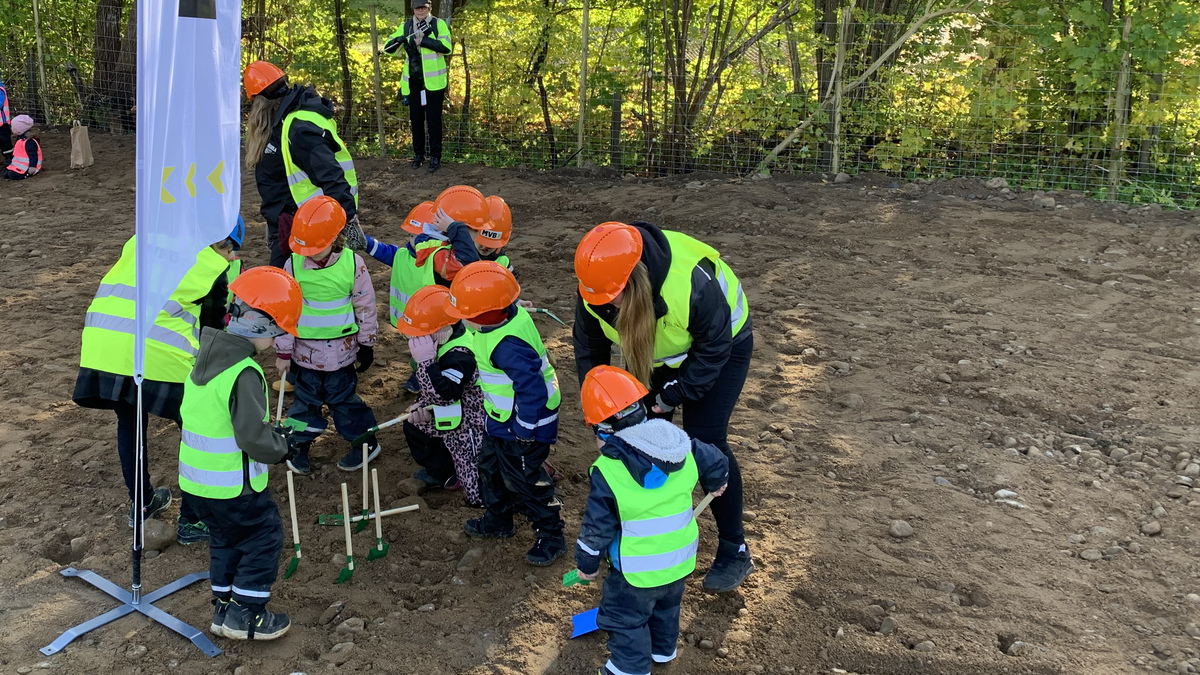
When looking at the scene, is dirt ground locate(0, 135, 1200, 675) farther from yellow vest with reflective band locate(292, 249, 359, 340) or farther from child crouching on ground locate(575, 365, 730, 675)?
yellow vest with reflective band locate(292, 249, 359, 340)

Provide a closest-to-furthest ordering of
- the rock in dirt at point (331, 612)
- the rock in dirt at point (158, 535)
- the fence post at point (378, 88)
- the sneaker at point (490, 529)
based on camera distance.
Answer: the rock in dirt at point (331, 612), the rock in dirt at point (158, 535), the sneaker at point (490, 529), the fence post at point (378, 88)

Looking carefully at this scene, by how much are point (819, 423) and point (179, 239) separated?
3.77 m

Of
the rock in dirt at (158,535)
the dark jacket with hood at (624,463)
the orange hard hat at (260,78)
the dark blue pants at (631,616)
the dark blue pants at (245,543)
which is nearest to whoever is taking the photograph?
the dark jacket with hood at (624,463)

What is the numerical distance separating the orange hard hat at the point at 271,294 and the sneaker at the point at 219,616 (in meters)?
1.21

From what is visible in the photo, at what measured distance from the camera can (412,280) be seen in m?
6.14

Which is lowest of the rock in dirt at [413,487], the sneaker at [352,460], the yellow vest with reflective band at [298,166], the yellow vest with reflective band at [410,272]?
the rock in dirt at [413,487]

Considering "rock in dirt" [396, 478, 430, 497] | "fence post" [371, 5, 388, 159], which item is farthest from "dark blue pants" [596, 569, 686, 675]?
"fence post" [371, 5, 388, 159]

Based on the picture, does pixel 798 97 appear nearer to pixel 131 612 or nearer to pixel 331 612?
pixel 331 612

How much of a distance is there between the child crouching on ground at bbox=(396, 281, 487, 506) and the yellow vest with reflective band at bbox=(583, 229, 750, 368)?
80 centimetres

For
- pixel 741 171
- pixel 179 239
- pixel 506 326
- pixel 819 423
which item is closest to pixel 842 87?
pixel 741 171

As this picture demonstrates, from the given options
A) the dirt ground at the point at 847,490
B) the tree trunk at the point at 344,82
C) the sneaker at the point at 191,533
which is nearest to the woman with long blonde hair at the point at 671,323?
the dirt ground at the point at 847,490

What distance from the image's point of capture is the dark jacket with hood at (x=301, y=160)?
6340mm

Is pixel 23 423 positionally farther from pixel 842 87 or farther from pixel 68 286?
pixel 842 87

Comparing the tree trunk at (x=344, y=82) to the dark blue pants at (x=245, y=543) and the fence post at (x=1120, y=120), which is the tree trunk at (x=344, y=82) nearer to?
the fence post at (x=1120, y=120)
